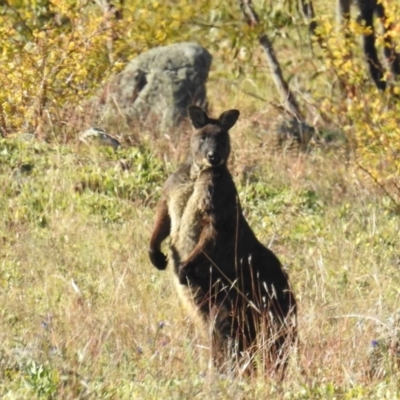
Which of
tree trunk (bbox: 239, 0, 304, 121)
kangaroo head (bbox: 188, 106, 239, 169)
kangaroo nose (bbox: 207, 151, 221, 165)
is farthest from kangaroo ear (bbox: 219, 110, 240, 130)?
tree trunk (bbox: 239, 0, 304, 121)

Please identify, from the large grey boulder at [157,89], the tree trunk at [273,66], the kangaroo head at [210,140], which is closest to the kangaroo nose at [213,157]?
the kangaroo head at [210,140]

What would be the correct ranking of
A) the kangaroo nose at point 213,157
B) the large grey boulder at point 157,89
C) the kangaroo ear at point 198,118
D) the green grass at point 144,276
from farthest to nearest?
the large grey boulder at point 157,89
the kangaroo ear at point 198,118
the kangaroo nose at point 213,157
the green grass at point 144,276

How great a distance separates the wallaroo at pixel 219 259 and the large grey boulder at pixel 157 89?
491 cm

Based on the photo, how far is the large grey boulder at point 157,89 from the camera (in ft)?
41.5

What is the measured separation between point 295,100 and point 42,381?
10657mm

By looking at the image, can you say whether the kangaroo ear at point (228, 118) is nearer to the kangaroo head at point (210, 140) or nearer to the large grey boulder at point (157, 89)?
the kangaroo head at point (210, 140)

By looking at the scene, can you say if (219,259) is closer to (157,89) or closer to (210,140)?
(210,140)

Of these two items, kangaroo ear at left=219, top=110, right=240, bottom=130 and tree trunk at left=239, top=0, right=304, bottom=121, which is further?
tree trunk at left=239, top=0, right=304, bottom=121

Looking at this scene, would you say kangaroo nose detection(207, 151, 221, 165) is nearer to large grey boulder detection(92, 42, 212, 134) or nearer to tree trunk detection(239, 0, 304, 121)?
large grey boulder detection(92, 42, 212, 134)

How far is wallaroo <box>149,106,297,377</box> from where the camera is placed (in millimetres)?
6895

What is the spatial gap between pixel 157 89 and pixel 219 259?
615 cm

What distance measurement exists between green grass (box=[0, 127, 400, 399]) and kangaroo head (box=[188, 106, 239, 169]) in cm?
88

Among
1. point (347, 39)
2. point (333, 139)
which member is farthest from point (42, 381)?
point (333, 139)

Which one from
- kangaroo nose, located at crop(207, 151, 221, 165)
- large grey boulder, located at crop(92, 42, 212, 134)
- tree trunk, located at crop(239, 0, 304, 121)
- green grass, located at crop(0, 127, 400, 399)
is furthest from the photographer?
tree trunk, located at crop(239, 0, 304, 121)
